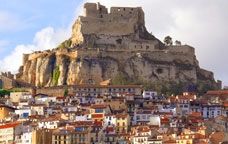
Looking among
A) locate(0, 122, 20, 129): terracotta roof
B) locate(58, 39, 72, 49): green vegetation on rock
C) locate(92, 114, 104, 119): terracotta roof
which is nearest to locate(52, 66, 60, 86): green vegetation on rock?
locate(58, 39, 72, 49): green vegetation on rock

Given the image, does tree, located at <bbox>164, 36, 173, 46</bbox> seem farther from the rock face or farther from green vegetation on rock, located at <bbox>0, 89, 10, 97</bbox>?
green vegetation on rock, located at <bbox>0, 89, 10, 97</bbox>

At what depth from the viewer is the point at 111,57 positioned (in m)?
114

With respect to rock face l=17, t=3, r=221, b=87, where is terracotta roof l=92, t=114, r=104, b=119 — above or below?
below

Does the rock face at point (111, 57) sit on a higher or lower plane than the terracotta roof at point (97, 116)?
higher

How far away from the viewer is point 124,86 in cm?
10850

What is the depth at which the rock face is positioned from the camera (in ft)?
372

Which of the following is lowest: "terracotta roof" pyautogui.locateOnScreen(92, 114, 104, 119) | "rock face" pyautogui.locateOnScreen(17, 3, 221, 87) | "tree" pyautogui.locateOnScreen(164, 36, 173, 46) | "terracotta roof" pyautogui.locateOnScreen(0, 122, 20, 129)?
"terracotta roof" pyautogui.locateOnScreen(0, 122, 20, 129)

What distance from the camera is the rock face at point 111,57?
113500 mm

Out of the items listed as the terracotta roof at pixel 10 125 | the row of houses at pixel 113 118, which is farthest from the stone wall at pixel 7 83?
the terracotta roof at pixel 10 125

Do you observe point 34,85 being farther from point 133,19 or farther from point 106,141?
point 106,141

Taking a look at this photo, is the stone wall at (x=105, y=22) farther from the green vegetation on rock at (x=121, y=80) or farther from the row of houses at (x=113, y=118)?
the row of houses at (x=113, y=118)

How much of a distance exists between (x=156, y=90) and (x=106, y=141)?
26.6 metres

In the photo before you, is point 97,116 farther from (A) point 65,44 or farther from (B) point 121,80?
(A) point 65,44

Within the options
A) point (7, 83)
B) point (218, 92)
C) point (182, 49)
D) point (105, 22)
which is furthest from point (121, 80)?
point (7, 83)
